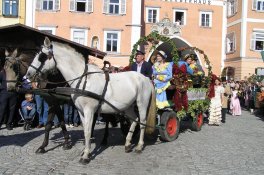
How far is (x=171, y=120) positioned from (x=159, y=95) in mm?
728

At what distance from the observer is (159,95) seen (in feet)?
29.8

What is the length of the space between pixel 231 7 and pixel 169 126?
27.9 m

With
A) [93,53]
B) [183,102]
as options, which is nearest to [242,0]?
[93,53]

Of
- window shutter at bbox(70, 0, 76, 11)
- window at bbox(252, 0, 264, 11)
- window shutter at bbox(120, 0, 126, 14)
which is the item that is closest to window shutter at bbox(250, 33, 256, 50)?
window at bbox(252, 0, 264, 11)

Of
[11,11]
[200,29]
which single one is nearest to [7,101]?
[11,11]

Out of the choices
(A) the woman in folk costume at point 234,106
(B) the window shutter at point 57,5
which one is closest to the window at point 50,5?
(B) the window shutter at point 57,5

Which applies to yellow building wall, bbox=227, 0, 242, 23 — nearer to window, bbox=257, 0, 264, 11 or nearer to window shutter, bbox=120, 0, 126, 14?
window, bbox=257, 0, 264, 11

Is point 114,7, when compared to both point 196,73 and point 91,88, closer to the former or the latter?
point 196,73

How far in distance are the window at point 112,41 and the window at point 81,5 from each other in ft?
7.89

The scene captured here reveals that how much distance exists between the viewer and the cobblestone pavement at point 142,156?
252 inches

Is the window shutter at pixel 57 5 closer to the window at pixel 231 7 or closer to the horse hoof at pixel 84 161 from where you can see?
the window at pixel 231 7

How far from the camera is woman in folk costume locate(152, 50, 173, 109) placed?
907 centimetres

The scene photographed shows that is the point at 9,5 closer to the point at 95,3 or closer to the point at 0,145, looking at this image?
the point at 95,3

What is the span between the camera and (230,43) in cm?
3434
